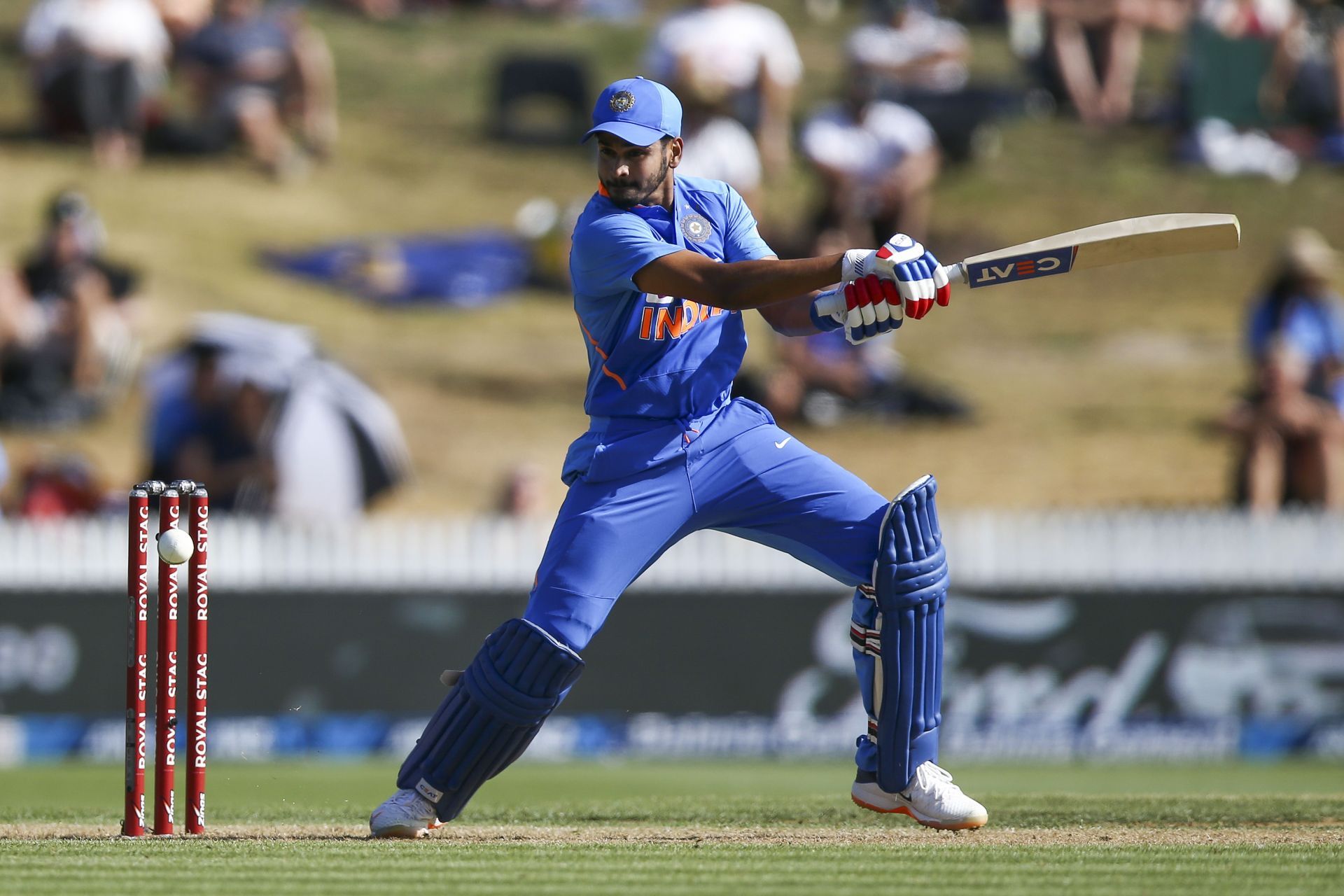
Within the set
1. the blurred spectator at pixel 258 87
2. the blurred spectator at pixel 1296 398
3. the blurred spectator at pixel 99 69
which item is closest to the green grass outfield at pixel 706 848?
the blurred spectator at pixel 1296 398

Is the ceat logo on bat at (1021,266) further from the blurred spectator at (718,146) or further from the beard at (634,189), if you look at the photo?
the blurred spectator at (718,146)

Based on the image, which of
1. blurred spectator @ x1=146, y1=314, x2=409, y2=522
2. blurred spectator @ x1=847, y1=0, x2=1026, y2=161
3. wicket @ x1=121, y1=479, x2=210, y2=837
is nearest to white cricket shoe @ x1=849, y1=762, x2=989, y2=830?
wicket @ x1=121, y1=479, x2=210, y2=837

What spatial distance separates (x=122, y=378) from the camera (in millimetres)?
14000

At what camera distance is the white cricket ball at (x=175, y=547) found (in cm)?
466

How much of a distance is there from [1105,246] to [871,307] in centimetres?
69

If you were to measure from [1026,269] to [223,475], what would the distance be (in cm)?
782

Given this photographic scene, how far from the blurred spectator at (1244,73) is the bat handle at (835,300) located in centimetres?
1214

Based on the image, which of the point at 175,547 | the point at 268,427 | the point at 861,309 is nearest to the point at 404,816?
the point at 175,547

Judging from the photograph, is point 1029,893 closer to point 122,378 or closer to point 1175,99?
point 122,378

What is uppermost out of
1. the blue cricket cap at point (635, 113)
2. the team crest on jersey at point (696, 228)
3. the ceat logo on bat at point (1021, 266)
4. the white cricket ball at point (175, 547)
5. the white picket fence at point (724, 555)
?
the blue cricket cap at point (635, 113)

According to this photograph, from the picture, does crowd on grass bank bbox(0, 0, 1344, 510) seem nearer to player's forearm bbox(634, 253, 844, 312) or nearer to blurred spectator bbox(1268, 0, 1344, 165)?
blurred spectator bbox(1268, 0, 1344, 165)

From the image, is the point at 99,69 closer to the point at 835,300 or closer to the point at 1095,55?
the point at 1095,55

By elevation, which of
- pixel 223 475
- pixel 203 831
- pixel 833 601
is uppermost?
pixel 223 475

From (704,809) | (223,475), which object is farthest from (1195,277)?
(704,809)
